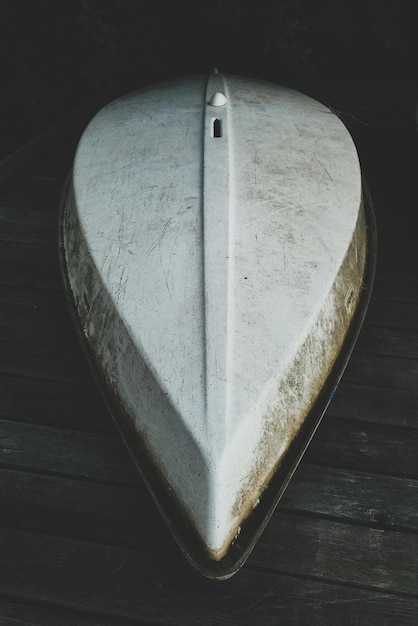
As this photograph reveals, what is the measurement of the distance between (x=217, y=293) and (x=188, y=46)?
290 centimetres

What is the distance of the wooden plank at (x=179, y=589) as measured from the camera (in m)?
1.50

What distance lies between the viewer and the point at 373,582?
156 cm

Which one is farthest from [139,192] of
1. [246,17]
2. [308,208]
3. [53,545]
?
[246,17]

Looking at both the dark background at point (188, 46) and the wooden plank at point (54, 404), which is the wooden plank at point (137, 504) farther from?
the dark background at point (188, 46)

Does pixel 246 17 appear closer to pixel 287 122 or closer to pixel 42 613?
pixel 287 122

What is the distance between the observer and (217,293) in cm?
175

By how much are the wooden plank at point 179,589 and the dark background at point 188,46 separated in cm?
300

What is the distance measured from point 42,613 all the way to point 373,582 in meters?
0.85

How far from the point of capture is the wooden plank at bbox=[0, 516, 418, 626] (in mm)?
1505

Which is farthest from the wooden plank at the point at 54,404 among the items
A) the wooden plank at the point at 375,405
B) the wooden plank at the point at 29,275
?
the wooden plank at the point at 375,405

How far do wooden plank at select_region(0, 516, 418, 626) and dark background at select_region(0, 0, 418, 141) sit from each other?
2996mm

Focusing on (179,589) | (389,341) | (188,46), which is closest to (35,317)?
(179,589)

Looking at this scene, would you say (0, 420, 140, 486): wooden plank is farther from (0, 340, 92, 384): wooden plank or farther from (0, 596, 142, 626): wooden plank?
(0, 596, 142, 626): wooden plank

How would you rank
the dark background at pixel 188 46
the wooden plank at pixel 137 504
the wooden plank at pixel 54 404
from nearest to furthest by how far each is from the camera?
the wooden plank at pixel 137 504 → the wooden plank at pixel 54 404 → the dark background at pixel 188 46
